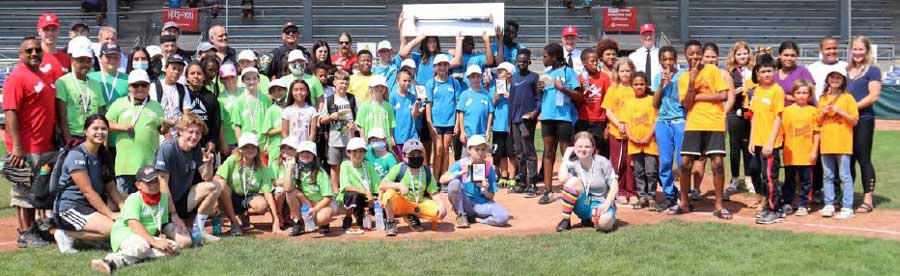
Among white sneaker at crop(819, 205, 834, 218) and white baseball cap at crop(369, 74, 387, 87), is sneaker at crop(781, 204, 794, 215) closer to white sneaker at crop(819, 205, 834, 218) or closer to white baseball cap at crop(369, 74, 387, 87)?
white sneaker at crop(819, 205, 834, 218)

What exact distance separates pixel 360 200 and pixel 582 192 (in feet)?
6.85

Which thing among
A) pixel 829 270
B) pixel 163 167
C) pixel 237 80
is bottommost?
pixel 829 270

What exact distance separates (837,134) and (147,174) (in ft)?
21.2

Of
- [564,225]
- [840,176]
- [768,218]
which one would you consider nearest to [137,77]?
[564,225]

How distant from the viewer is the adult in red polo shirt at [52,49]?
9.69 metres

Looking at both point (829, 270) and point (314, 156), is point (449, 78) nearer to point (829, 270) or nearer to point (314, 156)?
point (314, 156)

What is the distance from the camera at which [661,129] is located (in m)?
10.4

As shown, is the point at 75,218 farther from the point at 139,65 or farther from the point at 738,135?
the point at 738,135

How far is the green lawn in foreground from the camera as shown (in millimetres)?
7527

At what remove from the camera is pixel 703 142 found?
9992mm

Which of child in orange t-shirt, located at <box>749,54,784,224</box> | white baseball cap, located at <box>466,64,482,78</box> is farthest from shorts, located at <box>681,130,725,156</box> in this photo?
white baseball cap, located at <box>466,64,482,78</box>

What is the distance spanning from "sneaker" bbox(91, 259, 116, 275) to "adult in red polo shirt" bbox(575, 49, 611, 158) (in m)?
5.59

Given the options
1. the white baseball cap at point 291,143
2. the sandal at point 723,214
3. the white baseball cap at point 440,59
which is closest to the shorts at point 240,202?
the white baseball cap at point 291,143

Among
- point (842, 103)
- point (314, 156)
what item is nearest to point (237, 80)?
point (314, 156)
